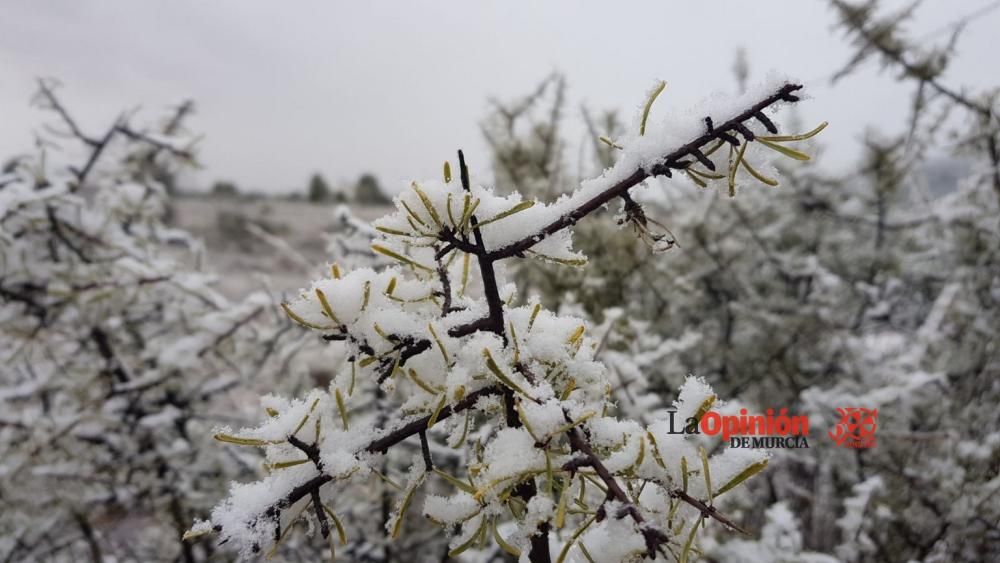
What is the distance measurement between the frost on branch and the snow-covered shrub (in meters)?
1.89

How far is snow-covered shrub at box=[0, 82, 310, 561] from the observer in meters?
2.46

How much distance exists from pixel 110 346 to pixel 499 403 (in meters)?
3.01

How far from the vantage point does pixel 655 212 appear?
558 cm

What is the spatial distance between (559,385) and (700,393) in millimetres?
169

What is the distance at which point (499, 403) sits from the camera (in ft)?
2.36

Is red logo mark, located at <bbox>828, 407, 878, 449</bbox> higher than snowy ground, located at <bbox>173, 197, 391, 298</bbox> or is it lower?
lower

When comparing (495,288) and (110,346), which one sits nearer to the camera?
(495,288)

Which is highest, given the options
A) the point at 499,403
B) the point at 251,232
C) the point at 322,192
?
the point at 322,192

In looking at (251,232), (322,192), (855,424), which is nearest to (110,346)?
(855,424)

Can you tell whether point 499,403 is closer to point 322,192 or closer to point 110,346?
point 110,346

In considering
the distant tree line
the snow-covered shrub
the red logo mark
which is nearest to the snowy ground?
the distant tree line

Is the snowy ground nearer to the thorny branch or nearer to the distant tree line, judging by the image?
the distant tree line

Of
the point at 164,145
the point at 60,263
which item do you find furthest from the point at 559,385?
the point at 60,263

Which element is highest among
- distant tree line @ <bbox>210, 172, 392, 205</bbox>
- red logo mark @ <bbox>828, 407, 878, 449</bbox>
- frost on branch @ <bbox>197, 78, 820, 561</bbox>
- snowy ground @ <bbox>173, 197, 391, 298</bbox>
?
distant tree line @ <bbox>210, 172, 392, 205</bbox>
